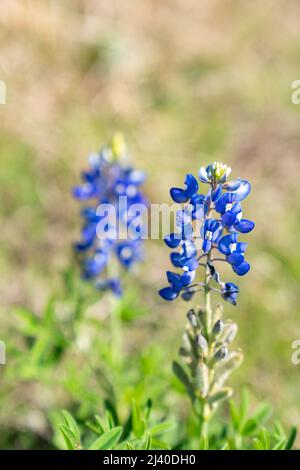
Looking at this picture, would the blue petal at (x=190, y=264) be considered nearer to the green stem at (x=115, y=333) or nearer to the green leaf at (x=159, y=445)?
the green leaf at (x=159, y=445)

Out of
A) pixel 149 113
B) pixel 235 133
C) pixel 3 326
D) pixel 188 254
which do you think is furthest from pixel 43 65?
pixel 188 254

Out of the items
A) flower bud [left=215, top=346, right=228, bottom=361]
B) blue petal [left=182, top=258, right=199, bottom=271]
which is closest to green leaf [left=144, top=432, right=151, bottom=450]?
flower bud [left=215, top=346, right=228, bottom=361]

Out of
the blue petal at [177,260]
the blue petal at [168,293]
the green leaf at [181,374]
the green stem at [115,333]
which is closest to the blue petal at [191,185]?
the blue petal at [177,260]

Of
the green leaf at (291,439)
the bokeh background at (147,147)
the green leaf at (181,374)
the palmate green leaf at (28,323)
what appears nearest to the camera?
the green leaf at (181,374)

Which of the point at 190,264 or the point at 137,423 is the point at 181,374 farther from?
the point at 190,264

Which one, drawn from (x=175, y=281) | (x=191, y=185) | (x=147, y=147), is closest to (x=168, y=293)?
(x=175, y=281)

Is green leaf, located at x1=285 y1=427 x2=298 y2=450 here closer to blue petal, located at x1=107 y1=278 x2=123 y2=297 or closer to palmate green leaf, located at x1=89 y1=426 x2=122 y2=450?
palmate green leaf, located at x1=89 y1=426 x2=122 y2=450
